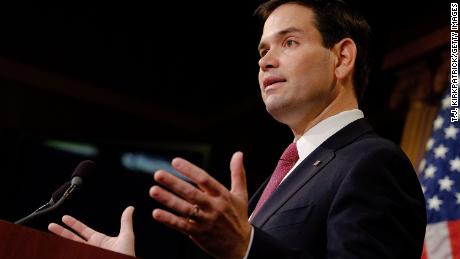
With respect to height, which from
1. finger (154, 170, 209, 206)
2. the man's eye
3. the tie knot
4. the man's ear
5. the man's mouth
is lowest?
the tie knot

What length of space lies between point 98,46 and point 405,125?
2619mm

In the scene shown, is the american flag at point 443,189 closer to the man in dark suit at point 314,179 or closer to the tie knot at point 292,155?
the man in dark suit at point 314,179

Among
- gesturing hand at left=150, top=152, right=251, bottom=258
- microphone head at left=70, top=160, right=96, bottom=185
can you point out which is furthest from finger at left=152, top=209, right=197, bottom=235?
microphone head at left=70, top=160, right=96, bottom=185

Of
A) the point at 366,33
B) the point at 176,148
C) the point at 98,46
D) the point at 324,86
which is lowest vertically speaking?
the point at 176,148

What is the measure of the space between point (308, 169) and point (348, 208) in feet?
0.75

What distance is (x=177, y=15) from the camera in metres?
4.70

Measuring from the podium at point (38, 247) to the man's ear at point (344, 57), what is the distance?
95cm

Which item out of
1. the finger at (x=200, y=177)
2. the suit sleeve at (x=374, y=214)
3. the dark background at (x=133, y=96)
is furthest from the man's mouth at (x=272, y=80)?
the dark background at (x=133, y=96)

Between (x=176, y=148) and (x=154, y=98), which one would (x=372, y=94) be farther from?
(x=154, y=98)

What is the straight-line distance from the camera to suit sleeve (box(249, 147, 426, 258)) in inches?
47.1

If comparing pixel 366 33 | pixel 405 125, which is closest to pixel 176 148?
pixel 405 125

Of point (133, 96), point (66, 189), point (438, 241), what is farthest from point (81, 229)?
point (133, 96)

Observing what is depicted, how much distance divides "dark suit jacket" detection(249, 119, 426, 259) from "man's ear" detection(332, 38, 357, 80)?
0.34m

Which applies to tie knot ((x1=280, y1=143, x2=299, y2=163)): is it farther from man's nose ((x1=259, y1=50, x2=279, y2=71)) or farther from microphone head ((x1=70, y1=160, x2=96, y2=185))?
microphone head ((x1=70, y1=160, x2=96, y2=185))
